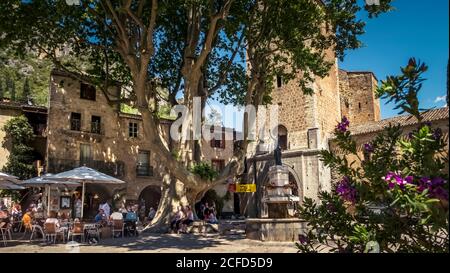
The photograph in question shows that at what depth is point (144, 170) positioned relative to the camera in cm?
2986

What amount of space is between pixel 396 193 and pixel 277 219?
10.1 meters

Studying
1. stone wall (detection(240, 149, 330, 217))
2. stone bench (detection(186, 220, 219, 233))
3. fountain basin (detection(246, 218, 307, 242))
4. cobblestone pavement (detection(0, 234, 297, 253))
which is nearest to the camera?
cobblestone pavement (detection(0, 234, 297, 253))

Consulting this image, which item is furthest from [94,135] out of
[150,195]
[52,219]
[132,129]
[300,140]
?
[52,219]

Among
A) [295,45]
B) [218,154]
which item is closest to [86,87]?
[218,154]

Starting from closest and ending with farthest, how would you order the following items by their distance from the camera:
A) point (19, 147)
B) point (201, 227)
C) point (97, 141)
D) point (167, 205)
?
point (167, 205) → point (201, 227) → point (19, 147) → point (97, 141)

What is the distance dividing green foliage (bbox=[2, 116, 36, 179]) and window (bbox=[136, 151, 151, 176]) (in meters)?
7.31

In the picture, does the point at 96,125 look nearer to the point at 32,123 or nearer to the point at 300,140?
the point at 32,123

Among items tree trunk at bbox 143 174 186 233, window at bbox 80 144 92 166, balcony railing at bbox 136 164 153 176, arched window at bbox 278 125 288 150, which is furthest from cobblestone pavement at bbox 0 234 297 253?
arched window at bbox 278 125 288 150

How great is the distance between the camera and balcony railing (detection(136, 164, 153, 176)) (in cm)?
2946

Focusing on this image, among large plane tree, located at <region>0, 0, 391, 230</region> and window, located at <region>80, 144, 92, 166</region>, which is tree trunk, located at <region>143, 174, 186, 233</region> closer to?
large plane tree, located at <region>0, 0, 391, 230</region>

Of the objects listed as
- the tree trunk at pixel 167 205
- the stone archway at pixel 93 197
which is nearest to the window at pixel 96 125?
the stone archway at pixel 93 197

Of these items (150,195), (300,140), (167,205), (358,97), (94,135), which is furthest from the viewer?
(358,97)

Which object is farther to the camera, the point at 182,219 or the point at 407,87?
the point at 182,219
